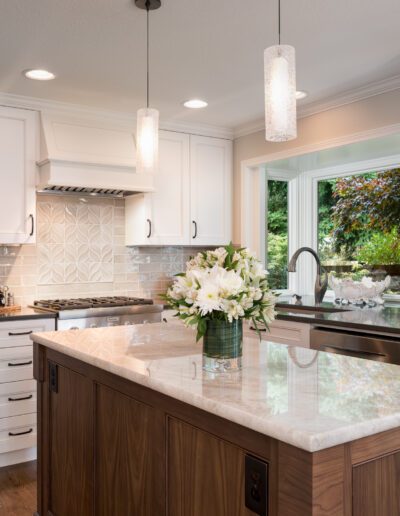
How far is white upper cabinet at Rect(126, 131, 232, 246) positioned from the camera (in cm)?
452

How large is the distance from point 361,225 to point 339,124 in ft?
3.06

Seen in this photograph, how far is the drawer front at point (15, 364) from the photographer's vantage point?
3.52 meters

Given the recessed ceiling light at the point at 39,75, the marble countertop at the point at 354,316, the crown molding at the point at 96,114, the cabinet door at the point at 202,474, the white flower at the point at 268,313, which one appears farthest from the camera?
the crown molding at the point at 96,114

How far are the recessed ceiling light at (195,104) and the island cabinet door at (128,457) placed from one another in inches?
100

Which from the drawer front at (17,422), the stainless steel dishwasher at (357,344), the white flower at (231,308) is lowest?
the drawer front at (17,422)

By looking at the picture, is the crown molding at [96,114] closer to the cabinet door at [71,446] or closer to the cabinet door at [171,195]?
the cabinet door at [171,195]

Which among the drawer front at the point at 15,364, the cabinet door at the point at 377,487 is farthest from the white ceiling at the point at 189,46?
the cabinet door at the point at 377,487

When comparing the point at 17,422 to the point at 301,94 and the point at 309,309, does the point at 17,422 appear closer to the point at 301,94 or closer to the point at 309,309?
the point at 309,309

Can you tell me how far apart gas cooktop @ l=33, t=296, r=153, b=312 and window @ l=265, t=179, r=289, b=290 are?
1.29 m

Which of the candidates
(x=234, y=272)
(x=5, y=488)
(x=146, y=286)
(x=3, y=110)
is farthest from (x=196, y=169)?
(x=234, y=272)

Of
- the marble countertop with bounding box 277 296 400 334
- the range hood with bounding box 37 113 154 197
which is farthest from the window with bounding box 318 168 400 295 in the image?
the range hood with bounding box 37 113 154 197

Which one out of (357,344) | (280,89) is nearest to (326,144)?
(357,344)

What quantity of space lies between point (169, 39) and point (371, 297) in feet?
7.00

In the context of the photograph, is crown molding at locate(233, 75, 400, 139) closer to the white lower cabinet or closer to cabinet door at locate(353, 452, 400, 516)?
the white lower cabinet
